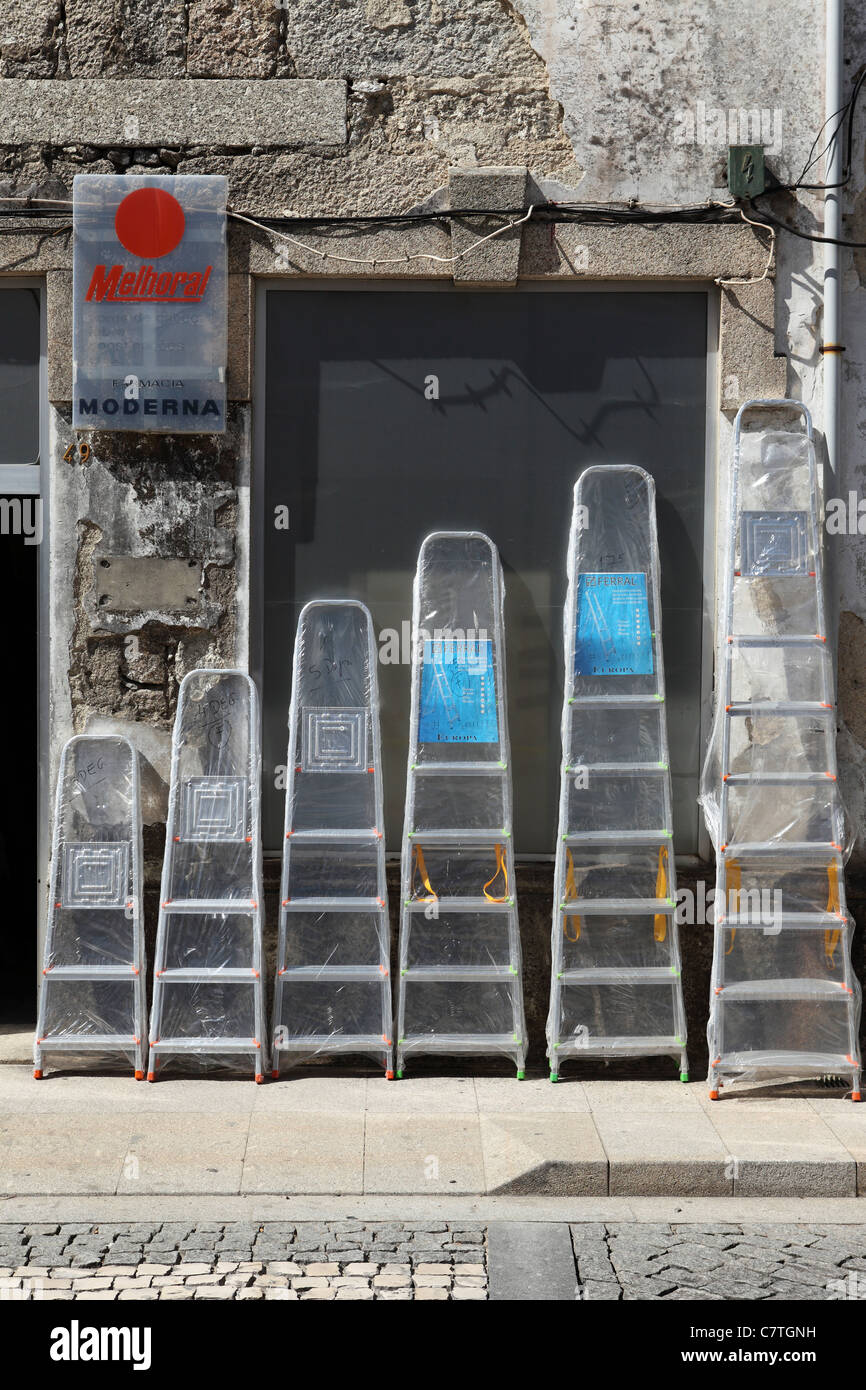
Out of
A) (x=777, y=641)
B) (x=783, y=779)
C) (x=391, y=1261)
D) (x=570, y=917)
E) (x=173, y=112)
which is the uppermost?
(x=173, y=112)

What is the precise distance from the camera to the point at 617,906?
5309 millimetres

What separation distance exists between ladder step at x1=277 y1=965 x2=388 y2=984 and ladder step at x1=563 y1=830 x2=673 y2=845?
0.93 meters

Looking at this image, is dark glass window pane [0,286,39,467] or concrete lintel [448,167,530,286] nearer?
concrete lintel [448,167,530,286]

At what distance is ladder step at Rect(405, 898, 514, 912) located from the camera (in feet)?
17.4

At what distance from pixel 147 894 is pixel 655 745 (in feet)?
7.50

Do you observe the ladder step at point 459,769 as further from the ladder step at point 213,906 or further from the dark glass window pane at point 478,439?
the ladder step at point 213,906

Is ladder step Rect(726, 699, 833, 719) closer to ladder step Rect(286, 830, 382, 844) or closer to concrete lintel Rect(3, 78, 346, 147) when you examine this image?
ladder step Rect(286, 830, 382, 844)

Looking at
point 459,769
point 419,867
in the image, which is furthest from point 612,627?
point 419,867

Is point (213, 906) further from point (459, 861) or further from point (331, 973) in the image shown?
point (459, 861)

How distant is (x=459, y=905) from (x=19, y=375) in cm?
304

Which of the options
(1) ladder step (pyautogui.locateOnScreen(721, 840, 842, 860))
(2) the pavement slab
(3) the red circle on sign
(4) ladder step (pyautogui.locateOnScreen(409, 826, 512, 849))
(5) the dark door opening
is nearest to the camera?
(2) the pavement slab

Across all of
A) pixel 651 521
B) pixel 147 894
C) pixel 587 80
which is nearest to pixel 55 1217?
pixel 147 894

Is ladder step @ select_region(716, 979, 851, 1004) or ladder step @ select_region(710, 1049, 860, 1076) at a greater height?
ladder step @ select_region(716, 979, 851, 1004)

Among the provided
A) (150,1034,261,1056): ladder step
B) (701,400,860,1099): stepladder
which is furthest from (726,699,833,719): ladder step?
(150,1034,261,1056): ladder step
